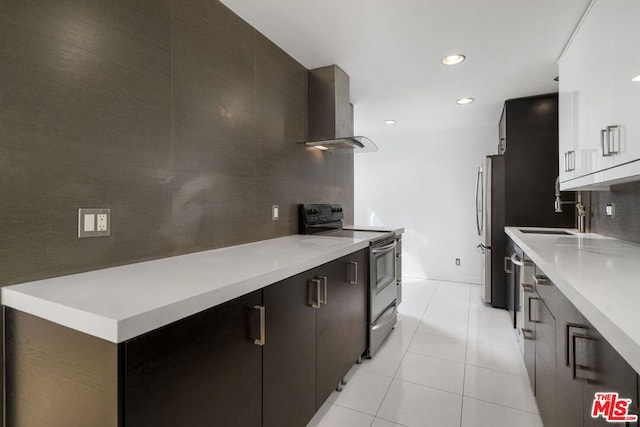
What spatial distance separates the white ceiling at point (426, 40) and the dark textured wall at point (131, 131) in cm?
34

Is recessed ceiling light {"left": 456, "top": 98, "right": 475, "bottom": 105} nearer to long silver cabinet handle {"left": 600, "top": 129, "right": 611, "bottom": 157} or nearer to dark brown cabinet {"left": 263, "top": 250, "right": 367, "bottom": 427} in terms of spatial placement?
long silver cabinet handle {"left": 600, "top": 129, "right": 611, "bottom": 157}

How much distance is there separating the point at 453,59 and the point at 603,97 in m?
1.17

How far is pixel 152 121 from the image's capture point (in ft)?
4.65

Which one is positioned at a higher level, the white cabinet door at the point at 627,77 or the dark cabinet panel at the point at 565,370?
the white cabinet door at the point at 627,77

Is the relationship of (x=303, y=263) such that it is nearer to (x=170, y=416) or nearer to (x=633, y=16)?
(x=170, y=416)

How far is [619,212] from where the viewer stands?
2049 mm

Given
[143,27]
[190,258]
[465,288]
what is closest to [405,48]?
[143,27]

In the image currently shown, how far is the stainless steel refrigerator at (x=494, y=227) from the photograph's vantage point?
3.38m

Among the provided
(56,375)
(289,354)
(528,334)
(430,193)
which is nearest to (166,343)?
(56,375)

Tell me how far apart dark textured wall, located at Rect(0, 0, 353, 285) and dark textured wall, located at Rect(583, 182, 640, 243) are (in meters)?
2.24

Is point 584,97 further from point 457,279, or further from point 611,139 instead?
point 457,279

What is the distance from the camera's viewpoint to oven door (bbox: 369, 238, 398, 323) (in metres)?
2.28

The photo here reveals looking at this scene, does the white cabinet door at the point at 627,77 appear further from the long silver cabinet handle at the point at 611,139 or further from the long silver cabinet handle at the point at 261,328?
A: the long silver cabinet handle at the point at 261,328

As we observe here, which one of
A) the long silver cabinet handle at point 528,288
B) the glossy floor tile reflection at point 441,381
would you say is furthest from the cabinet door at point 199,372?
the long silver cabinet handle at point 528,288
